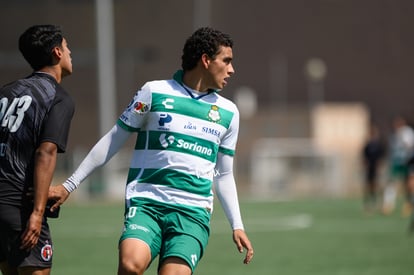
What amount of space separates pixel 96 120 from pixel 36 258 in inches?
1585

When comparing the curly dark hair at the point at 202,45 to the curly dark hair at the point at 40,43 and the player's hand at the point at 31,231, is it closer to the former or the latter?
the curly dark hair at the point at 40,43

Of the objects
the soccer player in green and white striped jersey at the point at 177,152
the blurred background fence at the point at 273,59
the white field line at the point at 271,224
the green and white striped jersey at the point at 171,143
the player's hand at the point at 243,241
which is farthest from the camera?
the blurred background fence at the point at 273,59

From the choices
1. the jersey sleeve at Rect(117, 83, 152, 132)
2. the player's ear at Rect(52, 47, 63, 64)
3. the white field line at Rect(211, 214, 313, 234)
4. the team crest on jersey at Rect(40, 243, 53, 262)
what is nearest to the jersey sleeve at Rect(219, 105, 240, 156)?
the jersey sleeve at Rect(117, 83, 152, 132)

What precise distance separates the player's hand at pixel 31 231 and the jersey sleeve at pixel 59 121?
467mm

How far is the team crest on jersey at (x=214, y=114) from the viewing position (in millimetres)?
7375

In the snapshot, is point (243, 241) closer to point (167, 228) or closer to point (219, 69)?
point (167, 228)

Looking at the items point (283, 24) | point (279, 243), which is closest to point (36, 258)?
point (279, 243)

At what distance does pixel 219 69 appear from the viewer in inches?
292

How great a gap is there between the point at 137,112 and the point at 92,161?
44cm

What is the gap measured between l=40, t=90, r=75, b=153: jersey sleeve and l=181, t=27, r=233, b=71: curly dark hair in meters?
0.93

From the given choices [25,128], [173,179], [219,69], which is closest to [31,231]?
[25,128]

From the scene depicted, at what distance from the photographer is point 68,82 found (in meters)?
45.6

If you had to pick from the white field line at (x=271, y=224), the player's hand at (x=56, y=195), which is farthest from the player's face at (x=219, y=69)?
the white field line at (x=271, y=224)

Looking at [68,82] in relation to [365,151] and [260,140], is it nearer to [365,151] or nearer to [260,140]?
[260,140]
